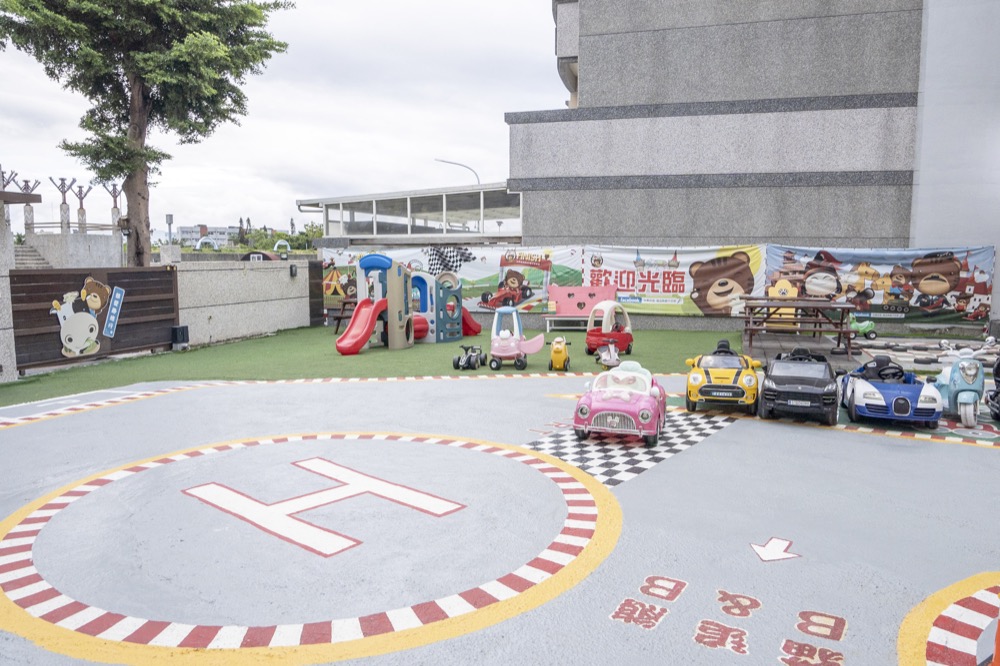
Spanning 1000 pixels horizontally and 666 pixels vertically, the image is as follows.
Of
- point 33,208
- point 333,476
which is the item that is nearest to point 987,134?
point 333,476

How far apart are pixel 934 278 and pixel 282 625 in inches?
921

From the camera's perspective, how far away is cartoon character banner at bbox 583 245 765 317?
23.4 metres

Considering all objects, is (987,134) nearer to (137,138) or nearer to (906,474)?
(906,474)

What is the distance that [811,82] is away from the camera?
23.4 meters

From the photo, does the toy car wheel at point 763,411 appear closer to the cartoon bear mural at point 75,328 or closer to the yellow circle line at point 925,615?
the yellow circle line at point 925,615

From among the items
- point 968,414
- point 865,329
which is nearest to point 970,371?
point 968,414

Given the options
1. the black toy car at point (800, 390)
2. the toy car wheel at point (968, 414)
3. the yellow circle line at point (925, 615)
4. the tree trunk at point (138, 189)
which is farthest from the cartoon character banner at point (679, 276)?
the yellow circle line at point (925, 615)

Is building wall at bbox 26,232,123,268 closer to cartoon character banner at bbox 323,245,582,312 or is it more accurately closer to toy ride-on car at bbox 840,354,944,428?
cartoon character banner at bbox 323,245,582,312

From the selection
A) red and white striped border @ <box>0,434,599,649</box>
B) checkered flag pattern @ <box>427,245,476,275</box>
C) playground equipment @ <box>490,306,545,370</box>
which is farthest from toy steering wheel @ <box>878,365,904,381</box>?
checkered flag pattern @ <box>427,245,476,275</box>

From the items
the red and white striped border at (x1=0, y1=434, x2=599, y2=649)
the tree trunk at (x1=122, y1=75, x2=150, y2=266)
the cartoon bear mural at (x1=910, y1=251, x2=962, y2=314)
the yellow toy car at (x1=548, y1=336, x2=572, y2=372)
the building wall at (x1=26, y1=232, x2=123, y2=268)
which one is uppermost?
the tree trunk at (x1=122, y1=75, x2=150, y2=266)

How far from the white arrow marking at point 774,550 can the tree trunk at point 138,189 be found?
2758cm

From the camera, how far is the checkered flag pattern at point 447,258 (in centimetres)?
2616

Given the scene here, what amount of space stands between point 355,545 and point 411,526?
2.04ft

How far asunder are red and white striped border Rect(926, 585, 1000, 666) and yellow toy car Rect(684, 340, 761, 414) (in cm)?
584
